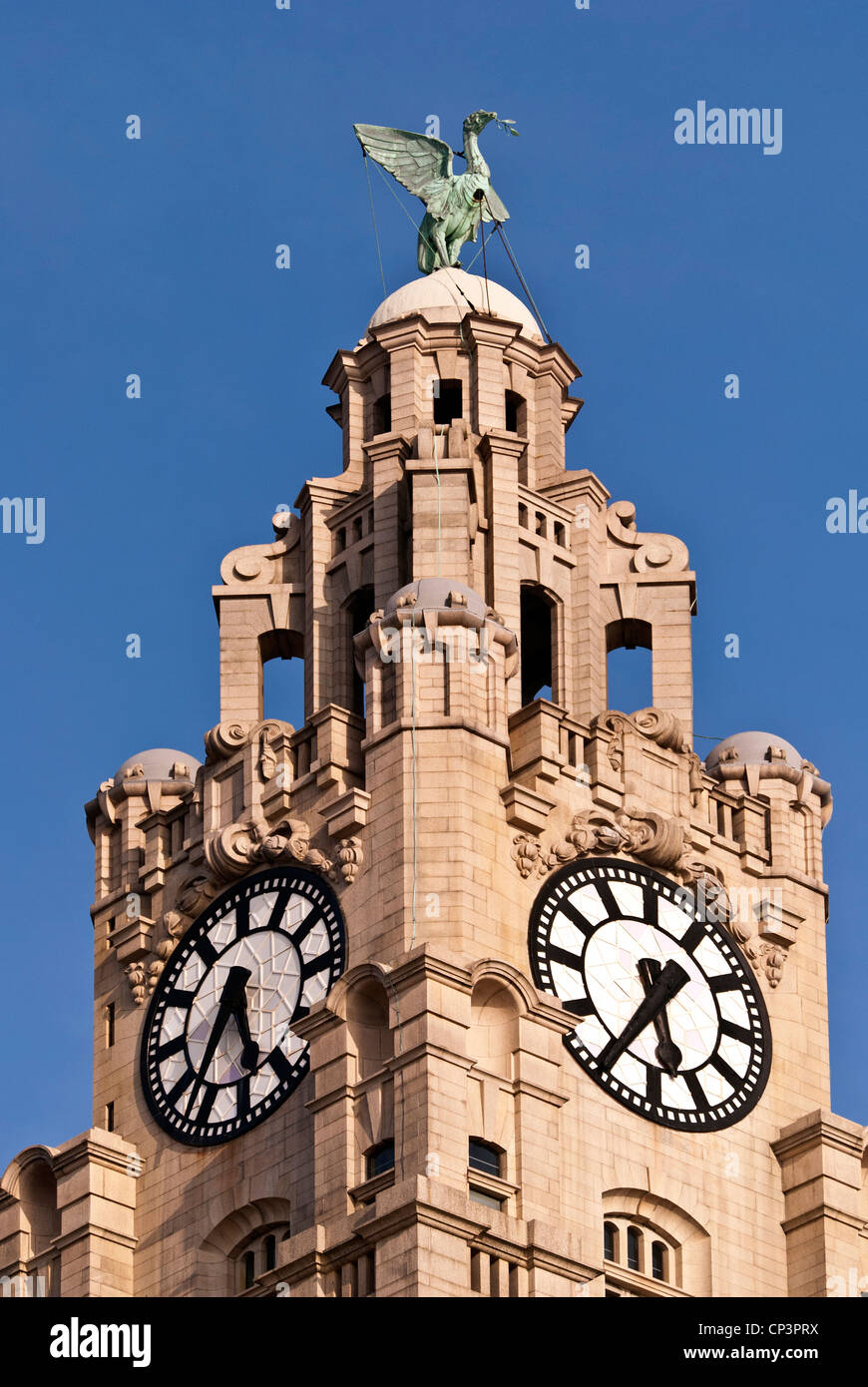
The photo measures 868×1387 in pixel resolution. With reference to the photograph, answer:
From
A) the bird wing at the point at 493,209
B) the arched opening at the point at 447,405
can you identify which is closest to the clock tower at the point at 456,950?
the arched opening at the point at 447,405

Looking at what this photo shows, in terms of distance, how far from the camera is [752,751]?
76.0 metres

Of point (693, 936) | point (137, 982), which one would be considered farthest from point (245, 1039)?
point (693, 936)

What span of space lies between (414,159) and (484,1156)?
2090 cm

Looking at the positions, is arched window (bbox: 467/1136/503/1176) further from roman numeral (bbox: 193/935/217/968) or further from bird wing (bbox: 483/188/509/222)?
bird wing (bbox: 483/188/509/222)

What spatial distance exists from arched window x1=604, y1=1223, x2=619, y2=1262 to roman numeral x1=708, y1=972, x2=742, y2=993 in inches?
187

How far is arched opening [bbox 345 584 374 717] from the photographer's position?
75.4 m

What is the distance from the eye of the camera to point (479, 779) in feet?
229

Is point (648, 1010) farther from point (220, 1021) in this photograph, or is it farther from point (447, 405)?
point (447, 405)

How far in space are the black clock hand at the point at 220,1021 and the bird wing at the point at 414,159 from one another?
15.6 m

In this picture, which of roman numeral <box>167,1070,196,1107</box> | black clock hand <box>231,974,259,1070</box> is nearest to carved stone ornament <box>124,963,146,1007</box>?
roman numeral <box>167,1070,196,1107</box>

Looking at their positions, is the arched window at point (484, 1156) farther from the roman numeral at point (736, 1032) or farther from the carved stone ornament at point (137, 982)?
the carved stone ornament at point (137, 982)

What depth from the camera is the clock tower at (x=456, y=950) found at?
219 feet
